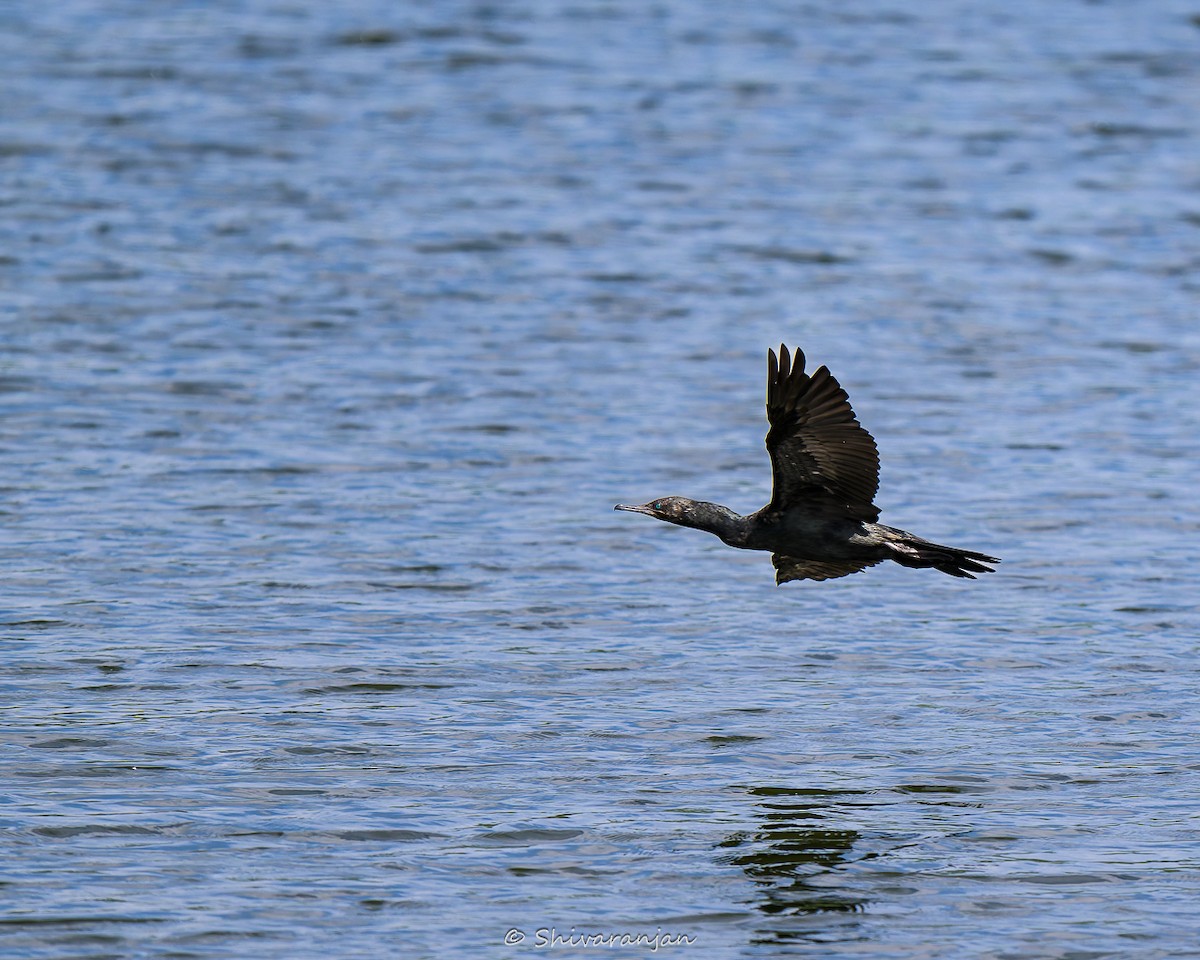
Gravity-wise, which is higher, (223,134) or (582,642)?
(223,134)

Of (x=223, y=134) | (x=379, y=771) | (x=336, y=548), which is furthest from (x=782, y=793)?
(x=223, y=134)

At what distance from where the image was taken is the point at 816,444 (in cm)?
1005

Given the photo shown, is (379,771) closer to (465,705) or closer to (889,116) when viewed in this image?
(465,705)

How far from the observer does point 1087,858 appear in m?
9.44

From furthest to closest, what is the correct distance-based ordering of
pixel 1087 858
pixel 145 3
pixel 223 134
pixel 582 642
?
pixel 145 3 < pixel 223 134 < pixel 582 642 < pixel 1087 858

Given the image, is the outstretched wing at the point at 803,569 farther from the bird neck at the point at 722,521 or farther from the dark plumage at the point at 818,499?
the bird neck at the point at 722,521

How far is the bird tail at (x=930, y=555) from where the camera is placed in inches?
387

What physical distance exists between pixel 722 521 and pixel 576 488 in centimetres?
464

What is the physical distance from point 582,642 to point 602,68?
16.9 metres

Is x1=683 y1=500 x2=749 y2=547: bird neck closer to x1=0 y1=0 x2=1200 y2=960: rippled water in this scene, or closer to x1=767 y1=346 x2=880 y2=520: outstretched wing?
x1=767 y1=346 x2=880 y2=520: outstretched wing

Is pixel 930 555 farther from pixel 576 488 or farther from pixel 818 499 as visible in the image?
pixel 576 488

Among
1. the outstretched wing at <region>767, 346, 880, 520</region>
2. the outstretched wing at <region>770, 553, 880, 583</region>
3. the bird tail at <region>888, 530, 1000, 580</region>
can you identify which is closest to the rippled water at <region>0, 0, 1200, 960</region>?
the outstretched wing at <region>770, 553, 880, 583</region>

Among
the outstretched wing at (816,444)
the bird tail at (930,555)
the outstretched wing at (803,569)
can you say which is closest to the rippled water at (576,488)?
the outstretched wing at (803,569)

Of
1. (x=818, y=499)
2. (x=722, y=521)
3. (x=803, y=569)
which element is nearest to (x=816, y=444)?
(x=818, y=499)
